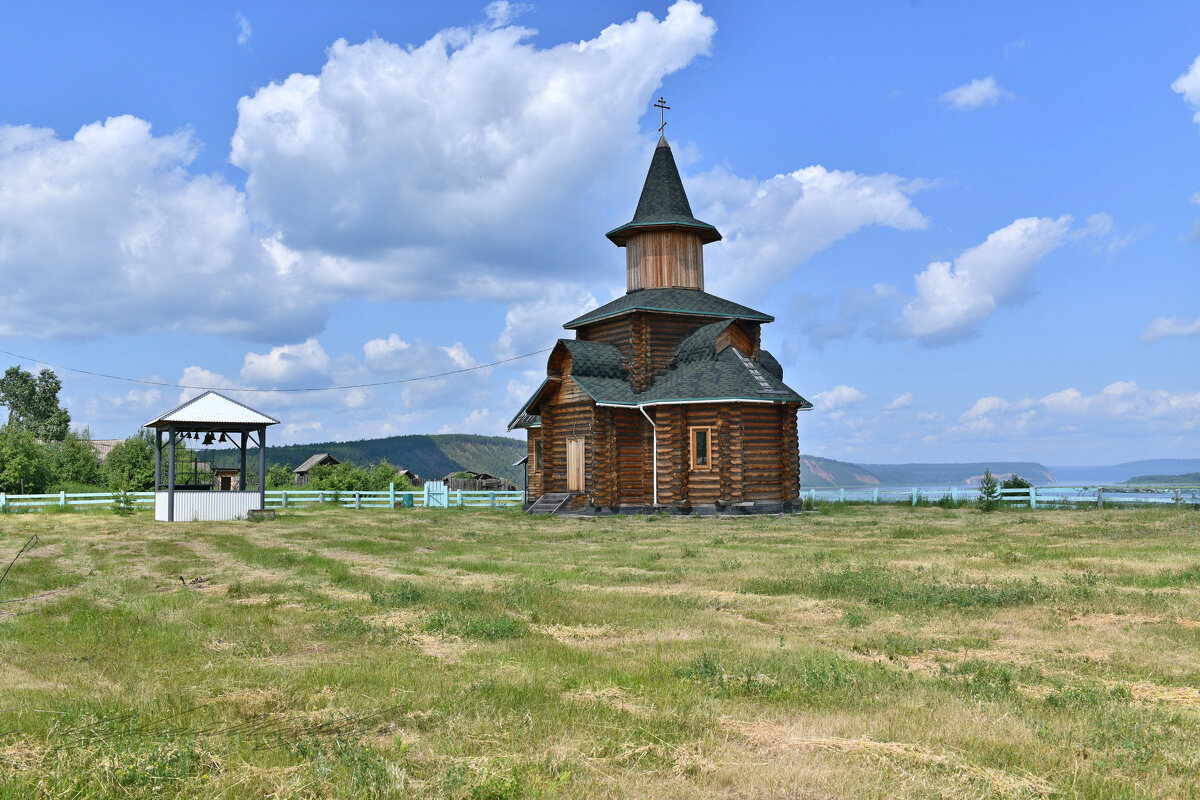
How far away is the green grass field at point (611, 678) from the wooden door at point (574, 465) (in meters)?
16.7

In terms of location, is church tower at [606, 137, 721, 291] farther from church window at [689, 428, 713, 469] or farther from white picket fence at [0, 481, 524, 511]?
white picket fence at [0, 481, 524, 511]

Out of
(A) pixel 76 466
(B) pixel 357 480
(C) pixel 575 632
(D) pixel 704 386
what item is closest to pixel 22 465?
(A) pixel 76 466

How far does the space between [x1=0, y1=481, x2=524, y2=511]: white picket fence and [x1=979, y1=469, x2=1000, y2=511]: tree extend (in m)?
21.9

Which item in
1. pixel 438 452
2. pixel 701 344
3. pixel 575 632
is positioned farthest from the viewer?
pixel 438 452

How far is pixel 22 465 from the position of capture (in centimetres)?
4831

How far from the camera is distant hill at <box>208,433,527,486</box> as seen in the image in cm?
13700

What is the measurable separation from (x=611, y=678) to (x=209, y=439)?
30.4 metres

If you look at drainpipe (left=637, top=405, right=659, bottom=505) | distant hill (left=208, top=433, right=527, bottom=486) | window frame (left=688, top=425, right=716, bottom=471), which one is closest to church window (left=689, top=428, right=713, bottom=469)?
window frame (left=688, top=425, right=716, bottom=471)

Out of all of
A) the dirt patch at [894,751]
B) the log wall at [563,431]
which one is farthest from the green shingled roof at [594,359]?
the dirt patch at [894,751]

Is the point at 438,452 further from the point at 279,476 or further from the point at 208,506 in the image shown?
the point at 208,506

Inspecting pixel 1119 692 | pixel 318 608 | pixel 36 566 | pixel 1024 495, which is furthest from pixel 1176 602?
pixel 1024 495

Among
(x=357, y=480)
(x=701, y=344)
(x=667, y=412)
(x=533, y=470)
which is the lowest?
(x=357, y=480)

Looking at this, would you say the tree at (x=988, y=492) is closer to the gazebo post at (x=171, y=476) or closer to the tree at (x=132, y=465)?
the gazebo post at (x=171, y=476)

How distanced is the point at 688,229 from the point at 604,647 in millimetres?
31535
